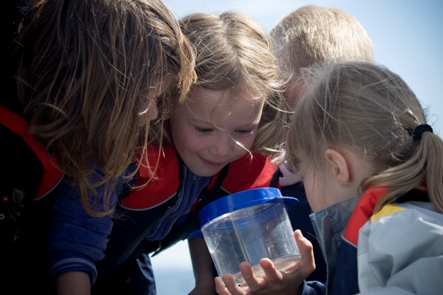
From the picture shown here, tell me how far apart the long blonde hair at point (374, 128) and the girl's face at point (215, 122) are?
306mm

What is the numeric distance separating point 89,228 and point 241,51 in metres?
0.80

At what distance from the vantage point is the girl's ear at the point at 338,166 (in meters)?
1.58

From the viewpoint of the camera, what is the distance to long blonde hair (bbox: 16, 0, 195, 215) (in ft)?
5.47

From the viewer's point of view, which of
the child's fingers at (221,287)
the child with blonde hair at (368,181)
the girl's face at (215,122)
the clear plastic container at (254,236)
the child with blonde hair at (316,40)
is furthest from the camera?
the child with blonde hair at (316,40)

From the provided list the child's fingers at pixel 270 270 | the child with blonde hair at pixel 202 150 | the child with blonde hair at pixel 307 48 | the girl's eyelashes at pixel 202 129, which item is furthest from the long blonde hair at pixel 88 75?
the child with blonde hair at pixel 307 48

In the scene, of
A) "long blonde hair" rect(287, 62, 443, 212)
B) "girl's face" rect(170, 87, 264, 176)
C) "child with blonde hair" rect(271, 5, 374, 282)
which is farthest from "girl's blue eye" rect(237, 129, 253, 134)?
"long blonde hair" rect(287, 62, 443, 212)

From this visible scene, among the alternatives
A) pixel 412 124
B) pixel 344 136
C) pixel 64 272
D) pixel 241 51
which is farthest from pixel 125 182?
pixel 412 124

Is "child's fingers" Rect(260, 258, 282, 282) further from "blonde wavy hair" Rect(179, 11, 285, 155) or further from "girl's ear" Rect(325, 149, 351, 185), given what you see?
"blonde wavy hair" Rect(179, 11, 285, 155)

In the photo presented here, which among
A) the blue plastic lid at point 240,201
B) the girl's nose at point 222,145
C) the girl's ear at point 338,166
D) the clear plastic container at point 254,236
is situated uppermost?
the girl's nose at point 222,145

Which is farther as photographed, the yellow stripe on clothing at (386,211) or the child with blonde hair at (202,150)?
the child with blonde hair at (202,150)

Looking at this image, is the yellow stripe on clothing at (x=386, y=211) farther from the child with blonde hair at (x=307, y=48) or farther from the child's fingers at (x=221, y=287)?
the child with blonde hair at (x=307, y=48)

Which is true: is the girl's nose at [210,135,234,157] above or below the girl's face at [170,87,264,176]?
below

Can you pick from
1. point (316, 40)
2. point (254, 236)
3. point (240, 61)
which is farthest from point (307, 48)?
point (254, 236)

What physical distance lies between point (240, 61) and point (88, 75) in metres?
0.58
